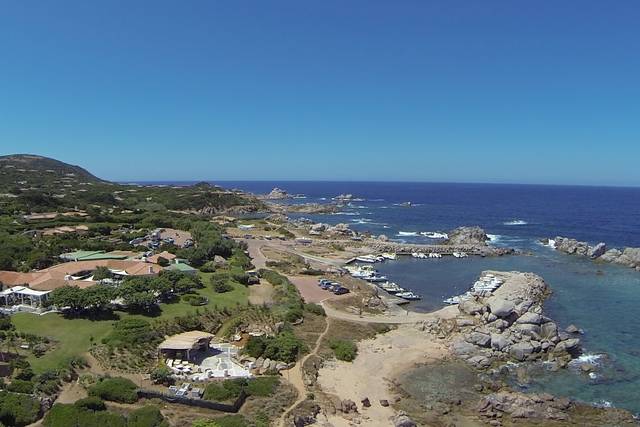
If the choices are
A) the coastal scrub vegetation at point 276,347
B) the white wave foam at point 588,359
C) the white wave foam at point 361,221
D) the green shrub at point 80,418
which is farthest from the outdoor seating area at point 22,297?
the white wave foam at point 361,221

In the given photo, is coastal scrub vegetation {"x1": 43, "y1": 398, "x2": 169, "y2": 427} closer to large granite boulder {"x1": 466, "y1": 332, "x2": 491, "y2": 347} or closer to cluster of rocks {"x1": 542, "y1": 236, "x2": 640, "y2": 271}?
large granite boulder {"x1": 466, "y1": 332, "x2": 491, "y2": 347}

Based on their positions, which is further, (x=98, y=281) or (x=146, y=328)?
(x=98, y=281)

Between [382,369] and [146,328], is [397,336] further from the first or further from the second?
[146,328]

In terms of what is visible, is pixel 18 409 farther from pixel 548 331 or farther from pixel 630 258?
pixel 630 258

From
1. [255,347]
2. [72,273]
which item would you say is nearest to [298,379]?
[255,347]

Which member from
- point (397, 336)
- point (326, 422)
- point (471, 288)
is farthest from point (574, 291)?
point (326, 422)

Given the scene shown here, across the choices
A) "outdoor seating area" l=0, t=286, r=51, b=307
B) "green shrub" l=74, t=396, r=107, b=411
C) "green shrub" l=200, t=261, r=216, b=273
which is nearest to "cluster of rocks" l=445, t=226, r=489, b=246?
"green shrub" l=200, t=261, r=216, b=273

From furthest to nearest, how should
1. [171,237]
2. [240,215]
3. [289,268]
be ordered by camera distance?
1. [240,215]
2. [171,237]
3. [289,268]
